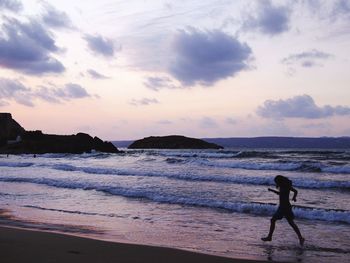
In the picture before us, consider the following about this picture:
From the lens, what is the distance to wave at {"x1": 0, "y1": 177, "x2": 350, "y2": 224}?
1300 cm

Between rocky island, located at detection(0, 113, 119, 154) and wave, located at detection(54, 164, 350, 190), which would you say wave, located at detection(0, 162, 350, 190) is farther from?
rocky island, located at detection(0, 113, 119, 154)

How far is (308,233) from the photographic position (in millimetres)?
10875

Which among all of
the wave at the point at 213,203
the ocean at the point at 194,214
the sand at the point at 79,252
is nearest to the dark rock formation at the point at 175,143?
the ocean at the point at 194,214

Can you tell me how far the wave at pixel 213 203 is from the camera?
13000 mm

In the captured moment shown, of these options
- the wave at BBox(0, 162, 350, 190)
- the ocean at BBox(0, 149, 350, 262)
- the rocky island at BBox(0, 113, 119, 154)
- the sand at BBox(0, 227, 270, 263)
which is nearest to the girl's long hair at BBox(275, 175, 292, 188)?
the ocean at BBox(0, 149, 350, 262)

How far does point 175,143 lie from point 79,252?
133 meters

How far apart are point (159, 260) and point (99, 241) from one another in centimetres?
198

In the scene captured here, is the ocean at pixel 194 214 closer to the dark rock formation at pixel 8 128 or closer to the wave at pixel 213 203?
the wave at pixel 213 203

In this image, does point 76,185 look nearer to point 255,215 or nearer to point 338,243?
point 255,215

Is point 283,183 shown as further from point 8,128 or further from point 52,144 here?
point 8,128

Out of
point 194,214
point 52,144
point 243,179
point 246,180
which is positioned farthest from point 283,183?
point 52,144

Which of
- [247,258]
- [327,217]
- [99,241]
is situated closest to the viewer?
[247,258]

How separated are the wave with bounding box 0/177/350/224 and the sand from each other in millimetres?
6093

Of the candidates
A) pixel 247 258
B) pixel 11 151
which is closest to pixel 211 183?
pixel 247 258
